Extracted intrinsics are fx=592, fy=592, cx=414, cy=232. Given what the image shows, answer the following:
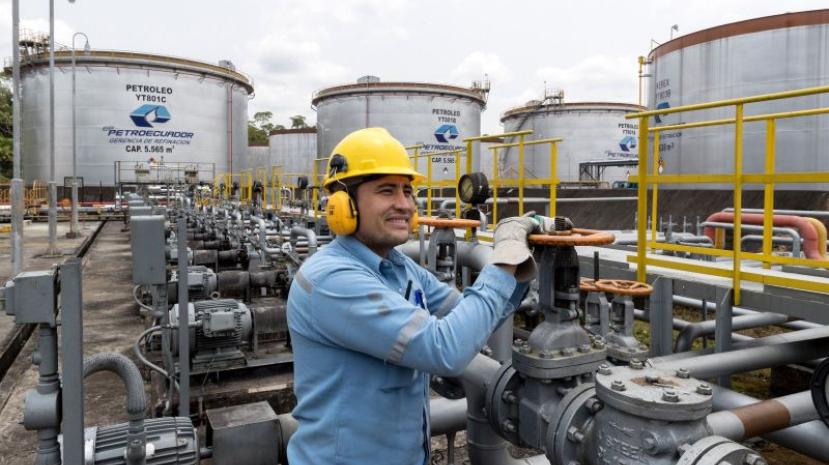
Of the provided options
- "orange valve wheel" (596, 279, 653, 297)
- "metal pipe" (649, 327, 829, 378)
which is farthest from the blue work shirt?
"metal pipe" (649, 327, 829, 378)

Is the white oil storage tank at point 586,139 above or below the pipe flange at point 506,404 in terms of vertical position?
above

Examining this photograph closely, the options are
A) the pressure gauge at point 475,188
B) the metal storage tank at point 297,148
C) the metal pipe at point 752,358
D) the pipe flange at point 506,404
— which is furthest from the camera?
the metal storage tank at point 297,148

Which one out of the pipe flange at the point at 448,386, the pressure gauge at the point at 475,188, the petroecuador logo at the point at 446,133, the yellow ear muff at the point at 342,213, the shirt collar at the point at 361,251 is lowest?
the pipe flange at the point at 448,386

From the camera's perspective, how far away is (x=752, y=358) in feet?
11.3

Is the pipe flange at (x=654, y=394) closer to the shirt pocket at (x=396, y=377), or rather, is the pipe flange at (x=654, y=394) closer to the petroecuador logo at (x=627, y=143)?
the shirt pocket at (x=396, y=377)

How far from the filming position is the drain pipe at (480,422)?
225cm

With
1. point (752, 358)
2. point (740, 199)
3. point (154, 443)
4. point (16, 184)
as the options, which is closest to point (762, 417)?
point (752, 358)

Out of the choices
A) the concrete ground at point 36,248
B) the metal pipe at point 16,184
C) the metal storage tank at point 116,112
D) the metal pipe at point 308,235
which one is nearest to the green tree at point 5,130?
the metal storage tank at point 116,112

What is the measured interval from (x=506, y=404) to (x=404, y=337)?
67 cm

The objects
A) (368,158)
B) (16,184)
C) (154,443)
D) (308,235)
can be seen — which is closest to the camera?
(368,158)

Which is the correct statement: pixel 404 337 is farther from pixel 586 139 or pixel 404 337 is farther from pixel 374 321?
pixel 586 139

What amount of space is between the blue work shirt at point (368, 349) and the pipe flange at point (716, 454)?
0.59m

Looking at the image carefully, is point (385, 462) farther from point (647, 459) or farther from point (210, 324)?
point (210, 324)

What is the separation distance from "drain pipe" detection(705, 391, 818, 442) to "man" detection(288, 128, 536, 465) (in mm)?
999
